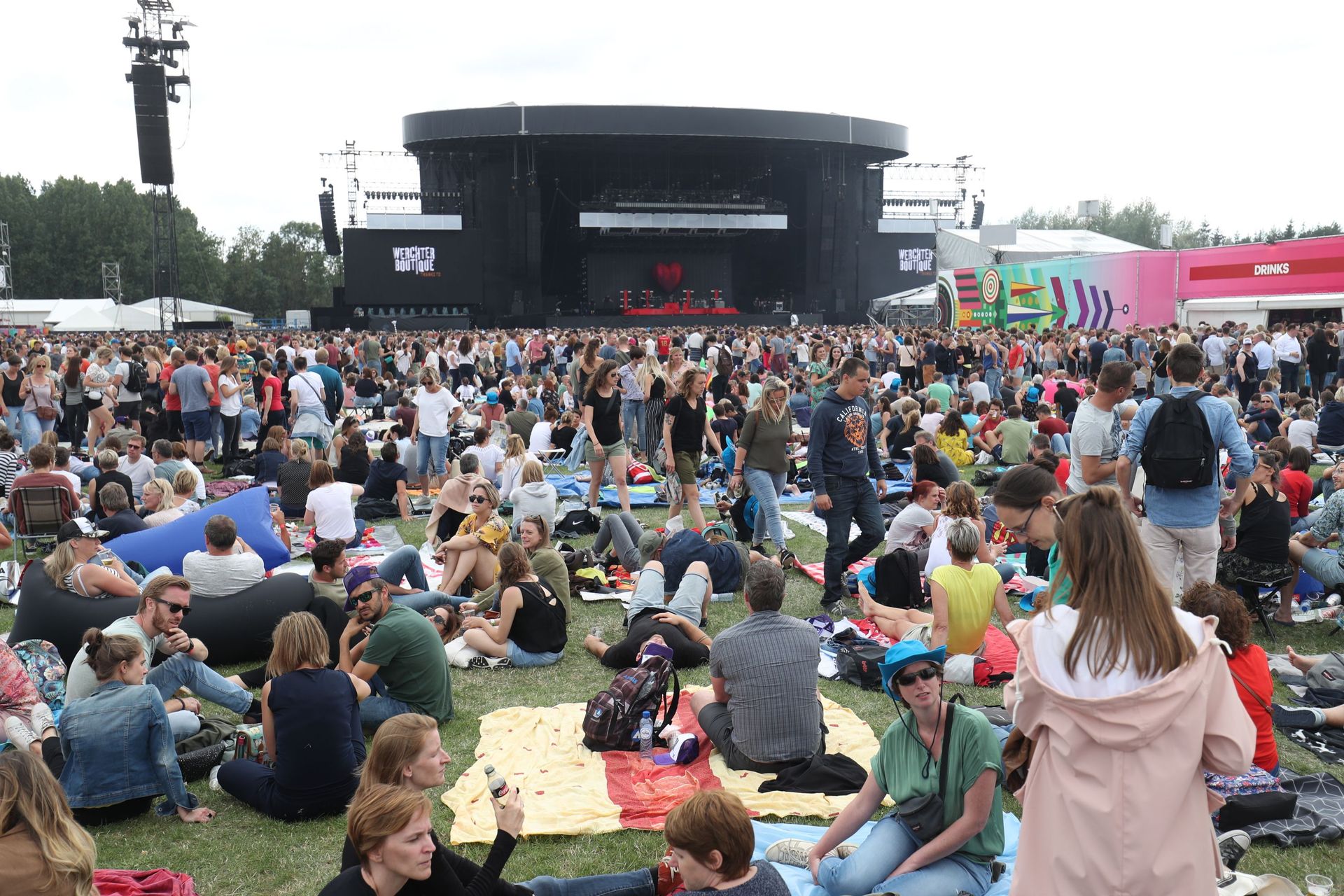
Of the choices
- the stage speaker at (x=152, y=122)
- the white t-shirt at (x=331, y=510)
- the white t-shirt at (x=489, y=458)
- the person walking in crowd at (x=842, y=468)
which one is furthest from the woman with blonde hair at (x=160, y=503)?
the stage speaker at (x=152, y=122)

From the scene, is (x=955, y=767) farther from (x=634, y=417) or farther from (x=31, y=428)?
(x=31, y=428)

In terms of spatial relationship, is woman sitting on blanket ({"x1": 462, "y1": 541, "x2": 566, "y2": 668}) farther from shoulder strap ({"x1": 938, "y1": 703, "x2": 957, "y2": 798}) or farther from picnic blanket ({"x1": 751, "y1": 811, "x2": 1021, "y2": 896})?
shoulder strap ({"x1": 938, "y1": 703, "x2": 957, "y2": 798})

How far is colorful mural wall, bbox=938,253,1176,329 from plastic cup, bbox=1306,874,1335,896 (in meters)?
22.2

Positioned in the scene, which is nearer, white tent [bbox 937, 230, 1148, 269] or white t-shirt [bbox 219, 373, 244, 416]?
white t-shirt [bbox 219, 373, 244, 416]

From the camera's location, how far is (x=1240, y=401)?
55.7 ft

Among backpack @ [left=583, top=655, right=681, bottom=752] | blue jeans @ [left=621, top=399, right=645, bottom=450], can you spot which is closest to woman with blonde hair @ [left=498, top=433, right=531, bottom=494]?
blue jeans @ [left=621, top=399, right=645, bottom=450]

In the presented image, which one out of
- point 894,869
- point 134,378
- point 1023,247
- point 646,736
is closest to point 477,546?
point 646,736

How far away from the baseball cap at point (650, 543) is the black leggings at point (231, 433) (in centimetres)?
722

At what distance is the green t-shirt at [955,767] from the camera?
3262mm

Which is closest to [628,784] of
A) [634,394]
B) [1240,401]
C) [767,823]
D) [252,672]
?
[767,823]

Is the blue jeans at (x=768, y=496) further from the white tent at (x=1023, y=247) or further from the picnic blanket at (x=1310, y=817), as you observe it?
the white tent at (x=1023, y=247)

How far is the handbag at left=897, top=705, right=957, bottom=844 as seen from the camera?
3.30 metres

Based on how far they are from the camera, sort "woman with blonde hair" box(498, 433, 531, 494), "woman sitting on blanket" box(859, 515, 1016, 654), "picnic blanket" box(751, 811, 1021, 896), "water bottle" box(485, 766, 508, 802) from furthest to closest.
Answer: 1. "woman with blonde hair" box(498, 433, 531, 494)
2. "woman sitting on blanket" box(859, 515, 1016, 654)
3. "picnic blanket" box(751, 811, 1021, 896)
4. "water bottle" box(485, 766, 508, 802)

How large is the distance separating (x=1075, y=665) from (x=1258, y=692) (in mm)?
2519
